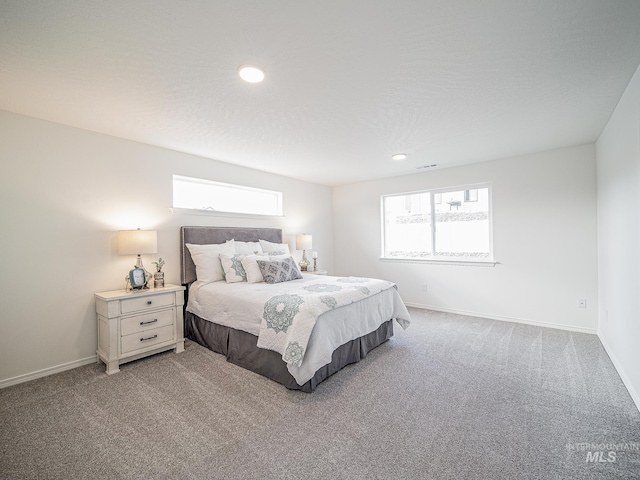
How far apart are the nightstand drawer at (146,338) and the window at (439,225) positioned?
147 inches

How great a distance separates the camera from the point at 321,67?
187 centimetres

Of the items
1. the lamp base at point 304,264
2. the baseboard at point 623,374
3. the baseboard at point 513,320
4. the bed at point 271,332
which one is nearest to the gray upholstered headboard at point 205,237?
the bed at point 271,332

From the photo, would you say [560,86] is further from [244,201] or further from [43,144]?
[43,144]

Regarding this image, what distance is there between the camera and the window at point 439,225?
436 centimetres

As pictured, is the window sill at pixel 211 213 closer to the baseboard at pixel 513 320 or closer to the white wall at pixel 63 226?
the white wall at pixel 63 226

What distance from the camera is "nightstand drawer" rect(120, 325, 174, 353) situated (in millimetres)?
2686

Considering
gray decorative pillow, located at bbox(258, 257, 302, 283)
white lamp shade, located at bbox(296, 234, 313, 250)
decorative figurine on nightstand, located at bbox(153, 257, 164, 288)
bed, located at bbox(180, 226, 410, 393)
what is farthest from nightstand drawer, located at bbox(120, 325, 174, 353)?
white lamp shade, located at bbox(296, 234, 313, 250)

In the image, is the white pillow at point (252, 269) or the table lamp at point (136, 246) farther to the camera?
the white pillow at point (252, 269)

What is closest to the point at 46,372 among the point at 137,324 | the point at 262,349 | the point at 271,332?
the point at 137,324

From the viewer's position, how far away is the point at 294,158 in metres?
3.89

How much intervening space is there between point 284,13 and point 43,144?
103 inches

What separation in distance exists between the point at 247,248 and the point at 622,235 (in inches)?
152

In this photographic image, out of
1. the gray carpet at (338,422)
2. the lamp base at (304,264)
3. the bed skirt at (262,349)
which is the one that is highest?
the lamp base at (304,264)

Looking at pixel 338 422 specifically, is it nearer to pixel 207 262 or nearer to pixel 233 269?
pixel 233 269
